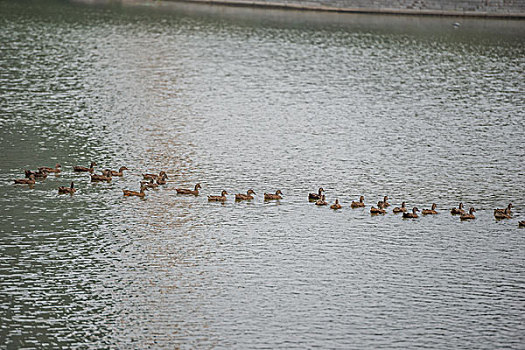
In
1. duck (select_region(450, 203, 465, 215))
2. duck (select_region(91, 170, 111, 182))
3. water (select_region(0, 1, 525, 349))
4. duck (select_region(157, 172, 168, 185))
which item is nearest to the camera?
water (select_region(0, 1, 525, 349))

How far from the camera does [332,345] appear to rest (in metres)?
17.4

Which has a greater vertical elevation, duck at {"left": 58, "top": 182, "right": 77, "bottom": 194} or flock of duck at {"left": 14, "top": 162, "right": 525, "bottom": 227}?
flock of duck at {"left": 14, "top": 162, "right": 525, "bottom": 227}

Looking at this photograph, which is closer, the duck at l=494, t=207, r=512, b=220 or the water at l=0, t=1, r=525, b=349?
the water at l=0, t=1, r=525, b=349

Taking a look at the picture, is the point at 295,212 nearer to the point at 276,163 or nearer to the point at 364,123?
the point at 276,163

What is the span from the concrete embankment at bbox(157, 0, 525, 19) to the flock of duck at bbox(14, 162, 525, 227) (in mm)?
37180

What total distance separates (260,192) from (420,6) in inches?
Result: 1521

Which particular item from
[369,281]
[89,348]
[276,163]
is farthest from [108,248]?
[276,163]

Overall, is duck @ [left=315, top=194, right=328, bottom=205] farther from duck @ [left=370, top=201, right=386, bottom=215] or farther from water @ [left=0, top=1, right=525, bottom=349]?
duck @ [left=370, top=201, right=386, bottom=215]

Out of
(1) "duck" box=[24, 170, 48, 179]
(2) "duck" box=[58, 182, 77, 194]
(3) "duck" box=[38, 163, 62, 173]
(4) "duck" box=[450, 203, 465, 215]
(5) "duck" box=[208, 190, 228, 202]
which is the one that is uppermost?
(4) "duck" box=[450, 203, 465, 215]

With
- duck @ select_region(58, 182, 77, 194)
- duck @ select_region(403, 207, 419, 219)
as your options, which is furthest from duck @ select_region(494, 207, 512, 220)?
duck @ select_region(58, 182, 77, 194)

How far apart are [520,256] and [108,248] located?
10075 millimetres

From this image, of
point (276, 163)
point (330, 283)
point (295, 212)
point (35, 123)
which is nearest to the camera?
point (330, 283)

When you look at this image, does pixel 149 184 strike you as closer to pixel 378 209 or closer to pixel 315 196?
pixel 315 196

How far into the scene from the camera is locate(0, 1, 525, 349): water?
18406mm
